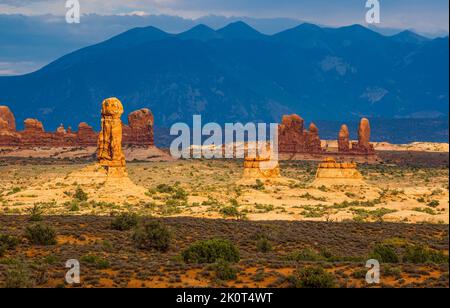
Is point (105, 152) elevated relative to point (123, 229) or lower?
elevated

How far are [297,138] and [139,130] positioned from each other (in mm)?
21563

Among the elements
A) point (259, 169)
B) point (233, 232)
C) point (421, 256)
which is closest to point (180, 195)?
point (259, 169)

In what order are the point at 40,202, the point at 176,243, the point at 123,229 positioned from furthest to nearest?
the point at 40,202 < the point at 123,229 < the point at 176,243

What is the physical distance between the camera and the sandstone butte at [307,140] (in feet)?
397

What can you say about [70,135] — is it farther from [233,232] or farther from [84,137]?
[233,232]

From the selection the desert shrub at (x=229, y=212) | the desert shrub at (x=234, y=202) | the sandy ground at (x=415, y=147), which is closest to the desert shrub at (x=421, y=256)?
the desert shrub at (x=229, y=212)

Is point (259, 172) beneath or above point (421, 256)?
above

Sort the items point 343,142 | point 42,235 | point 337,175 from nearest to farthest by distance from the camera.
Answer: point 42,235 < point 337,175 < point 343,142

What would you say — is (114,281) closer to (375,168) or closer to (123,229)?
(123,229)

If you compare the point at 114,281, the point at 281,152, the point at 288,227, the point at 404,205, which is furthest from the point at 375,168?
the point at 114,281

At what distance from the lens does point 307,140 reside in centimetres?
12419
